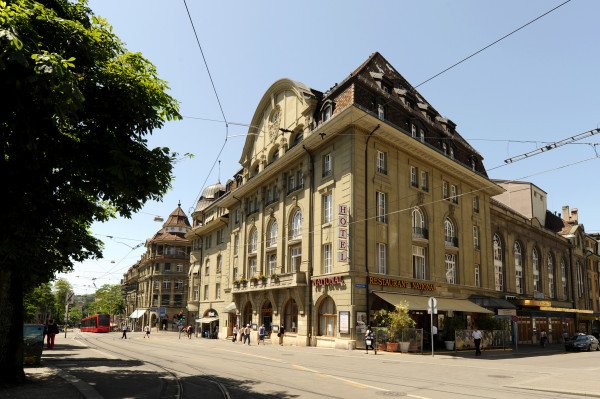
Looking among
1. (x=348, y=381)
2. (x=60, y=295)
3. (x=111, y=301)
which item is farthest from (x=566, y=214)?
(x=60, y=295)

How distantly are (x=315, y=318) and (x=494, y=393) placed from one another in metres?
21.5

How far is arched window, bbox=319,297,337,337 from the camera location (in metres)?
31.4

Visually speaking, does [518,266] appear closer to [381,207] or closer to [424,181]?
[424,181]

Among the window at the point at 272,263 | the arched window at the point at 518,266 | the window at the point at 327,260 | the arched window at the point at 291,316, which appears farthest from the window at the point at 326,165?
the arched window at the point at 518,266

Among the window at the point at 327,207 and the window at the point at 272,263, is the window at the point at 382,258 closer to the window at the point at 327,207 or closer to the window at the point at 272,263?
the window at the point at 327,207

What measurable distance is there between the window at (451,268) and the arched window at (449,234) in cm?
97

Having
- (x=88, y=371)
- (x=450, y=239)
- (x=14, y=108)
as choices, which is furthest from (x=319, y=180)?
(x=14, y=108)

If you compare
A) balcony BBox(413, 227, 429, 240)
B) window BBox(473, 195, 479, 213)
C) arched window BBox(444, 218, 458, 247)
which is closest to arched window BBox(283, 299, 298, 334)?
balcony BBox(413, 227, 429, 240)

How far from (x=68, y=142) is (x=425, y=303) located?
1051 inches

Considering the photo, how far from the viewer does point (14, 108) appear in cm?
938

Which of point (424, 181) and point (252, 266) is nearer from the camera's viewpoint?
point (424, 181)

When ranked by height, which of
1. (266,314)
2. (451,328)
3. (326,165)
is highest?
(326,165)

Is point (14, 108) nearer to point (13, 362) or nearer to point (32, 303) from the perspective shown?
point (13, 362)

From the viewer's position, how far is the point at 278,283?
119 feet
